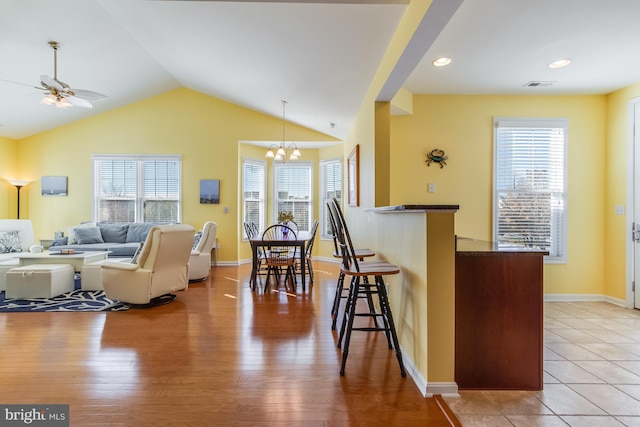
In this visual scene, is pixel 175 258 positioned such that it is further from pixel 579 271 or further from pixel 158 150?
pixel 579 271

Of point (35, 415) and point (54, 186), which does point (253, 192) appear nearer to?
point (54, 186)

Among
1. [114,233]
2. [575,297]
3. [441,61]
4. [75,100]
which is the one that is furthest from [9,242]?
[575,297]

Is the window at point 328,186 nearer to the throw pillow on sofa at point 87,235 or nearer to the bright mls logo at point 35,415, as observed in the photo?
the throw pillow on sofa at point 87,235

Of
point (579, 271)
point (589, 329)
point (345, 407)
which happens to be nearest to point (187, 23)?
point (345, 407)

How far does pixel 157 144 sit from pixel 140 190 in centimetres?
99

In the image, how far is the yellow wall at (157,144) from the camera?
20.5 feet

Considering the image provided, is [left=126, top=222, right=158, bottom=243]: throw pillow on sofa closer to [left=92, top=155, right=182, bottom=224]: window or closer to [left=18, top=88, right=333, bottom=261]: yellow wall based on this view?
[left=92, top=155, right=182, bottom=224]: window

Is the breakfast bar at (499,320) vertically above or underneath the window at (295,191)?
underneath

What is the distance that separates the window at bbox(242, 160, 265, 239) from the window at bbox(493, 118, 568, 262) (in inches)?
182

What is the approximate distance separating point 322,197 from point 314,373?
502 centimetres

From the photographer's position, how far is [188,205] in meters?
6.28

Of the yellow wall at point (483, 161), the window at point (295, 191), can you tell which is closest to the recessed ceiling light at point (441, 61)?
the yellow wall at point (483, 161)

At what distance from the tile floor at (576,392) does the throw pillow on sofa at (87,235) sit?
6066mm

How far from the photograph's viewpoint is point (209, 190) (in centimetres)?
625
